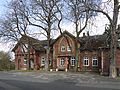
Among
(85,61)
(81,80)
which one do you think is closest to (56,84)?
(81,80)

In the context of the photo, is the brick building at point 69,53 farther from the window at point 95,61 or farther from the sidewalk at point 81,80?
the sidewalk at point 81,80

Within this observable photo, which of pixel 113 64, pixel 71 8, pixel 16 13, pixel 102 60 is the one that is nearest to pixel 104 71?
pixel 102 60

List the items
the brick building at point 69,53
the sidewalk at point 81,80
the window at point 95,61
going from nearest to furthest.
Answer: the sidewalk at point 81,80 < the brick building at point 69,53 < the window at point 95,61

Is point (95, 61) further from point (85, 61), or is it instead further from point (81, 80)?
point (81, 80)

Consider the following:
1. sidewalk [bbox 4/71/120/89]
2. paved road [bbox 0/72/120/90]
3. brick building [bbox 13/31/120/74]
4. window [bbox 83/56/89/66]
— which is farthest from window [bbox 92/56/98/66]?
paved road [bbox 0/72/120/90]

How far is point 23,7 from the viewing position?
57.6m

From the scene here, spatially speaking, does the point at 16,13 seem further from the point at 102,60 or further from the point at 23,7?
the point at 102,60

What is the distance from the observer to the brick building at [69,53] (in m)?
58.0

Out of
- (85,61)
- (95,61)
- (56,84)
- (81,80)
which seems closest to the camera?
(56,84)

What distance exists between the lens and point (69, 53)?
63.1m

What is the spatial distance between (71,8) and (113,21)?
13757mm

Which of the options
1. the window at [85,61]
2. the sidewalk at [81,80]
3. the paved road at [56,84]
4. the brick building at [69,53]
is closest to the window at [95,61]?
the brick building at [69,53]

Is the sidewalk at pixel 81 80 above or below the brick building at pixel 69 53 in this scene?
below

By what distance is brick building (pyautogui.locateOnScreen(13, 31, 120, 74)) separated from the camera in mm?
57969
